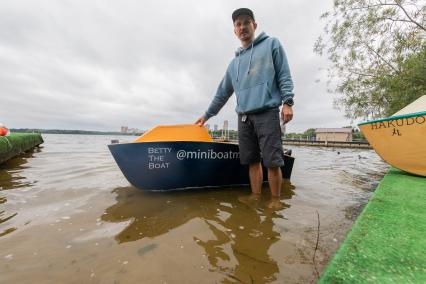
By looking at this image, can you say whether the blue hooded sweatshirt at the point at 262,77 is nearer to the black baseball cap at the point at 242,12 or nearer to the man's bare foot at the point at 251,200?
the black baseball cap at the point at 242,12

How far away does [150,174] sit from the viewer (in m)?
2.90

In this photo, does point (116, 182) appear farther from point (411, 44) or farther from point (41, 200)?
point (411, 44)

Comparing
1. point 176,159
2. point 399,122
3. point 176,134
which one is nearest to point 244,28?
point 176,134

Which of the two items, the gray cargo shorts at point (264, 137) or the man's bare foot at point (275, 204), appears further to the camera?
the gray cargo shorts at point (264, 137)

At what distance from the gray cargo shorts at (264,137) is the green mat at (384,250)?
116 centimetres

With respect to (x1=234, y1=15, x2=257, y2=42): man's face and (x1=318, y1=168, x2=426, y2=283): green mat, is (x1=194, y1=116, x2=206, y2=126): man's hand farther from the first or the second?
(x1=318, y1=168, x2=426, y2=283): green mat

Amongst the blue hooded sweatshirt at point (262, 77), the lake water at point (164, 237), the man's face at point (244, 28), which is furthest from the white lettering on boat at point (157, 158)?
the man's face at point (244, 28)

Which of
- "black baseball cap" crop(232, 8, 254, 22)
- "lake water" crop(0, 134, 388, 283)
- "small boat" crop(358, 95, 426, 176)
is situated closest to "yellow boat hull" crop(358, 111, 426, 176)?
"small boat" crop(358, 95, 426, 176)

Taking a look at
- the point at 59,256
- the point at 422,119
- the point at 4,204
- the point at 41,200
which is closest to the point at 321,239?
the point at 59,256

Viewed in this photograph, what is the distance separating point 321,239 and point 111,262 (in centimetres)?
149

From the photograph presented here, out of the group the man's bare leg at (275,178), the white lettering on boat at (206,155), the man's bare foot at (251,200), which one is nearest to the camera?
the man's bare foot at (251,200)

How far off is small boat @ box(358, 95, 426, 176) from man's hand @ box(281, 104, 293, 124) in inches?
64.7

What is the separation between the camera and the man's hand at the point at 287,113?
262 centimetres

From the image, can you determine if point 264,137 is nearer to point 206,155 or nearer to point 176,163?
point 206,155
